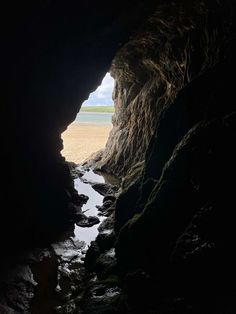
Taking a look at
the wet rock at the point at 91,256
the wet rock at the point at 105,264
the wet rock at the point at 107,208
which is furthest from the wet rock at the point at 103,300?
the wet rock at the point at 107,208

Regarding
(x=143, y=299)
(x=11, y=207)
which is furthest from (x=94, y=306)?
(x=11, y=207)

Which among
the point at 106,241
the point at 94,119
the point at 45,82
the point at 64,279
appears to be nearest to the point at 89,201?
the point at 106,241

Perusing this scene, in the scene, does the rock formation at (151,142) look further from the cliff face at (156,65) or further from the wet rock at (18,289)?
the wet rock at (18,289)

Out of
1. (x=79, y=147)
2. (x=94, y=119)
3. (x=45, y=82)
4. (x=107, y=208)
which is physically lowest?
(x=107, y=208)

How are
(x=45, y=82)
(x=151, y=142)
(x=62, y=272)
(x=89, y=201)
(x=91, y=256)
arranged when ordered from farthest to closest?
(x=89, y=201), (x=45, y=82), (x=91, y=256), (x=151, y=142), (x=62, y=272)

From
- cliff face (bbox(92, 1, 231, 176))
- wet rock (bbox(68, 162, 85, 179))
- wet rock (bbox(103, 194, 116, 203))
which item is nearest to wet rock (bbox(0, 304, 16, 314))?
wet rock (bbox(103, 194, 116, 203))

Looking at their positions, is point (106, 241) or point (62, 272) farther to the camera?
point (106, 241)

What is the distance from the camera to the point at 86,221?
50.5 feet

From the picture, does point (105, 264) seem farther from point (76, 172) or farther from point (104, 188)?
point (76, 172)

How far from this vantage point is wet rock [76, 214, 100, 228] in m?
15.0

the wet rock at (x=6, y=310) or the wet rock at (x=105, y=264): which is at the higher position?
the wet rock at (x=105, y=264)

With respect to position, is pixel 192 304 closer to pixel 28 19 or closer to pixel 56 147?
pixel 28 19

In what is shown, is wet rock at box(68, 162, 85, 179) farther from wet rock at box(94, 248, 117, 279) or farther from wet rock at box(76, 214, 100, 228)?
wet rock at box(94, 248, 117, 279)

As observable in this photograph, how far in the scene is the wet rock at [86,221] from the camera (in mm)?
14991
